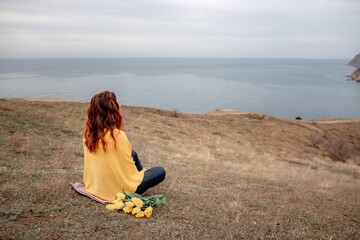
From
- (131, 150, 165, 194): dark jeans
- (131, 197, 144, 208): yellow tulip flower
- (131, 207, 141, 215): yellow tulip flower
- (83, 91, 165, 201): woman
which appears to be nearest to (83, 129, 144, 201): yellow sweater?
(83, 91, 165, 201): woman

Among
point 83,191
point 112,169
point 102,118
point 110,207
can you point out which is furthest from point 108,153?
point 83,191

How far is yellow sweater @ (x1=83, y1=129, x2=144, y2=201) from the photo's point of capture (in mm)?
5297

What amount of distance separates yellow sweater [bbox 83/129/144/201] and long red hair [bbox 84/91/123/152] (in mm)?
94

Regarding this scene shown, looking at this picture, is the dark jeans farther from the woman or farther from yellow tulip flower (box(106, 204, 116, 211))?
yellow tulip flower (box(106, 204, 116, 211))

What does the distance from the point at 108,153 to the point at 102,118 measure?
0.61 m

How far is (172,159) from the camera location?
11484mm

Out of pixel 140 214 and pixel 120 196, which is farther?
pixel 120 196

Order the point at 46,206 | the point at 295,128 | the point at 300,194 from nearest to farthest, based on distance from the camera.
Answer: the point at 46,206 < the point at 300,194 < the point at 295,128

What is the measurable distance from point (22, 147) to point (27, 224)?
4995 millimetres

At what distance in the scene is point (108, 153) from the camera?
17.5ft

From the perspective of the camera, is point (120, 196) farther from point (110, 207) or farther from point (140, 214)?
point (140, 214)

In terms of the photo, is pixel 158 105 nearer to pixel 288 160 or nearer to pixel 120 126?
pixel 288 160

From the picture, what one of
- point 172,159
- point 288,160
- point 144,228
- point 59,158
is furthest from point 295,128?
point 144,228

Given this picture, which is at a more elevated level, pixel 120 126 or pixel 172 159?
pixel 120 126
